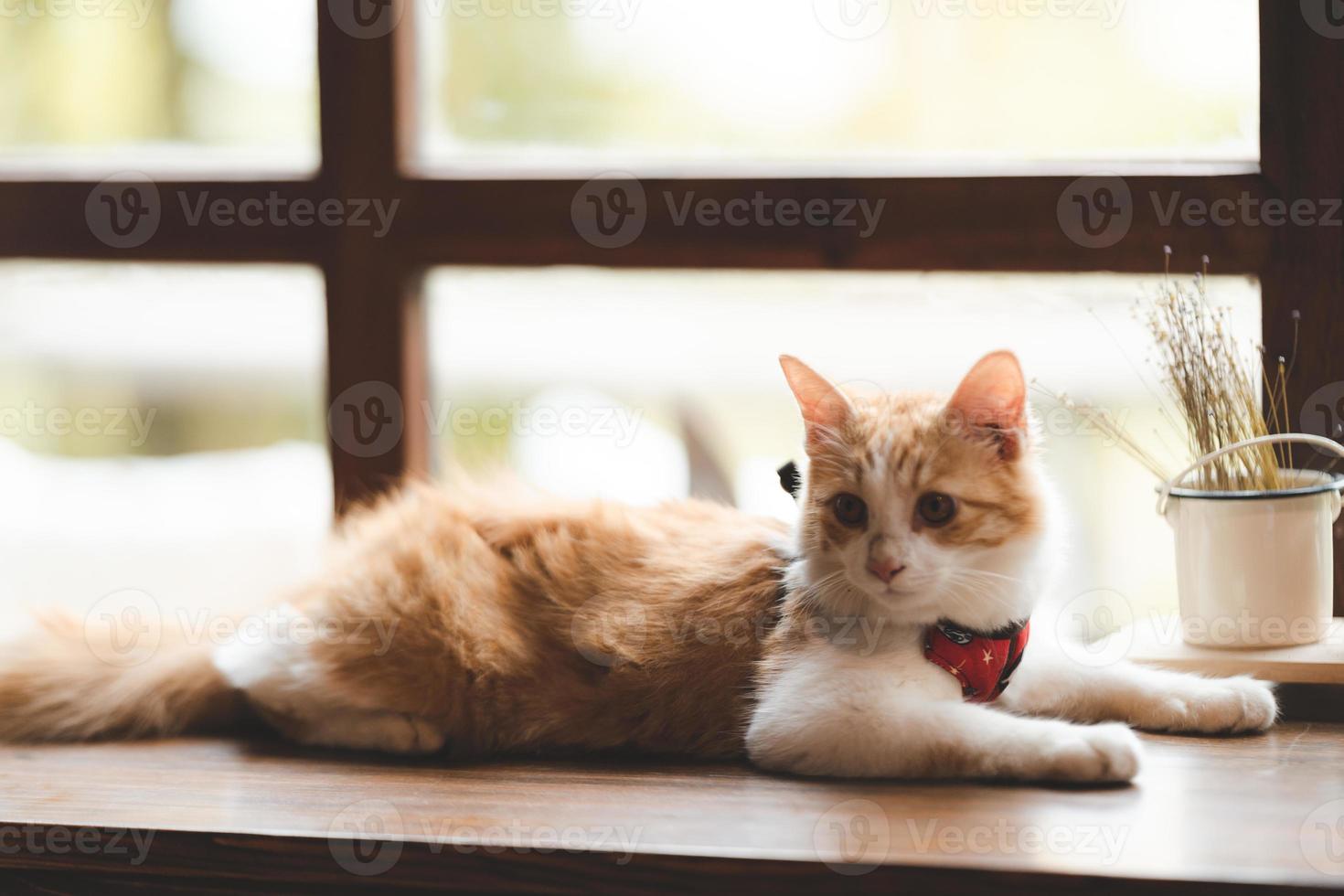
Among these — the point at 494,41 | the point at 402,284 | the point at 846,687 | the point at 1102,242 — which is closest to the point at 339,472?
the point at 402,284

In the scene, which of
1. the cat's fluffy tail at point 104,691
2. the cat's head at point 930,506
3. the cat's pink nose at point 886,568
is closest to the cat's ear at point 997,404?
the cat's head at point 930,506

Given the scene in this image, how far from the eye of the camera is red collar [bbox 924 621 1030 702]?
1.36m

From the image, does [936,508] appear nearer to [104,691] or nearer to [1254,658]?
[1254,658]

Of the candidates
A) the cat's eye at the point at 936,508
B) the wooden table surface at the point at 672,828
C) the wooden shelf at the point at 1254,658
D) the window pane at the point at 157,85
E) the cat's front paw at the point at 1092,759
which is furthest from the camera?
the window pane at the point at 157,85

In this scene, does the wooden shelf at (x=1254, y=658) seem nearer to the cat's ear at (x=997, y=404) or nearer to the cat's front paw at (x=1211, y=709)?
the cat's front paw at (x=1211, y=709)

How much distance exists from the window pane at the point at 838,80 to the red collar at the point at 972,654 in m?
0.83

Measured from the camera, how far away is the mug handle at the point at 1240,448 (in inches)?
58.6

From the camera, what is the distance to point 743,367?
1.93 metres

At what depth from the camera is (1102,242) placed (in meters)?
1.73

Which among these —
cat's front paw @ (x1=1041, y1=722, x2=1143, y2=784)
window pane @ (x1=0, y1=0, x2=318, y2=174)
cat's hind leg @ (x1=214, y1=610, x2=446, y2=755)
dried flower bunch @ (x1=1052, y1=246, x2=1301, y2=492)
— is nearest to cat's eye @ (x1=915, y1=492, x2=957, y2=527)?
cat's front paw @ (x1=1041, y1=722, x2=1143, y2=784)

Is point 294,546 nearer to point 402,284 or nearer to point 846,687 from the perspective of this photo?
point 402,284

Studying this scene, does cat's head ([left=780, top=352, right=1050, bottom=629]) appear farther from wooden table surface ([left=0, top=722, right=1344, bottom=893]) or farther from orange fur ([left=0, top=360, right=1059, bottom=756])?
wooden table surface ([left=0, top=722, right=1344, bottom=893])

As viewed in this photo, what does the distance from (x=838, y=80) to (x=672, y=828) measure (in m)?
1.25

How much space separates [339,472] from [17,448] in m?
0.66
